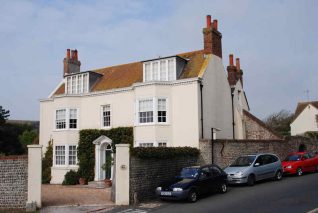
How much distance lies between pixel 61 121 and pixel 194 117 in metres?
12.0

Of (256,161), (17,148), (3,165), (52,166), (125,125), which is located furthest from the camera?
(17,148)

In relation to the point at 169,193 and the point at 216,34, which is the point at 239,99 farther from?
the point at 169,193

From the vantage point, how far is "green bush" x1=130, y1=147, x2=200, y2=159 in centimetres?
1868

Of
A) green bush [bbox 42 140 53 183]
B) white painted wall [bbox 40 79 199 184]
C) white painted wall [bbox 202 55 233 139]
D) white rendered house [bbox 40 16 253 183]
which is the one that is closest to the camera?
white painted wall [bbox 40 79 199 184]

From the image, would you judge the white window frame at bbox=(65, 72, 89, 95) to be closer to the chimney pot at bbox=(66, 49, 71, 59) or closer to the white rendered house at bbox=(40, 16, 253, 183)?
the white rendered house at bbox=(40, 16, 253, 183)

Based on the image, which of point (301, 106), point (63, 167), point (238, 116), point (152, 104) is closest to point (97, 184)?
point (63, 167)

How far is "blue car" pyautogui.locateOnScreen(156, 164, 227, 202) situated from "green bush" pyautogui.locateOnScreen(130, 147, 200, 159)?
1.79 metres

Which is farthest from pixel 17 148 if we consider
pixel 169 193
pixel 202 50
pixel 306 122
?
pixel 306 122

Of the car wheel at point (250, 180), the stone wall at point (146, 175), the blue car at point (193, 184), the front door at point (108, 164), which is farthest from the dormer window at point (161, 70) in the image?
the blue car at point (193, 184)

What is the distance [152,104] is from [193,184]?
10068 millimetres

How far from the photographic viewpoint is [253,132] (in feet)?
106

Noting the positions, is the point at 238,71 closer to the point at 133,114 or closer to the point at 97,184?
the point at 133,114

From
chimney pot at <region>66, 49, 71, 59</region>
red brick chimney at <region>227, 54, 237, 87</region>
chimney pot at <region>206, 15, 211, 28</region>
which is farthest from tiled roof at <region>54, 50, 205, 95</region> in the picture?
red brick chimney at <region>227, 54, 237, 87</region>

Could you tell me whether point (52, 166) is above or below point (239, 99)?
below
